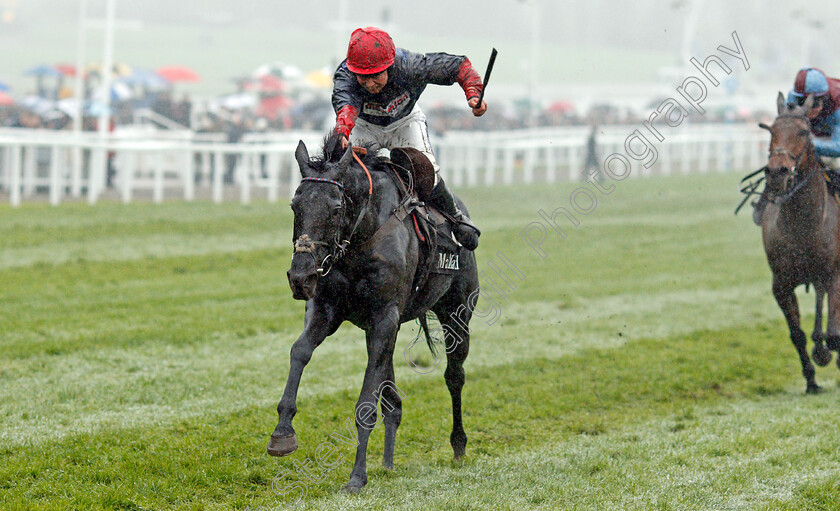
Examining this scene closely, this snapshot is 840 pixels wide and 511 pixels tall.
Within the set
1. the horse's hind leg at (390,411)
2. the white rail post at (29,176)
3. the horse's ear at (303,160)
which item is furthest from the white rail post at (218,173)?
the horse's ear at (303,160)

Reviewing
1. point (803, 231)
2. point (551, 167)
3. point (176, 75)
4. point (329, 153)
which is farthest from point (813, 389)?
point (176, 75)

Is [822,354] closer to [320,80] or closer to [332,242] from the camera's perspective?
[332,242]

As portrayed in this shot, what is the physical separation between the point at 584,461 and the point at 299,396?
7.54ft

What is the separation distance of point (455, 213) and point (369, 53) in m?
1.20

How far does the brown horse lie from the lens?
7297 mm

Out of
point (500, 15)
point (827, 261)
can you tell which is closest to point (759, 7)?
point (500, 15)

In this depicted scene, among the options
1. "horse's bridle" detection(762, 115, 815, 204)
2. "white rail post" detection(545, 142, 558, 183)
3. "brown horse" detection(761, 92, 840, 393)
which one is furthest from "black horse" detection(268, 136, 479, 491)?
"white rail post" detection(545, 142, 558, 183)

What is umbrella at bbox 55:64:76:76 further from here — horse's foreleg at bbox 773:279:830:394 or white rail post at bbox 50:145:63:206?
horse's foreleg at bbox 773:279:830:394

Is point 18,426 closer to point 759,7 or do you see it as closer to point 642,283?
point 642,283

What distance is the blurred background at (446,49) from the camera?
1129 inches

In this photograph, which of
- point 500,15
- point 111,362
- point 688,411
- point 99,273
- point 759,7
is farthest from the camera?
point 500,15

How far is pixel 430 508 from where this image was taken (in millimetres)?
4719

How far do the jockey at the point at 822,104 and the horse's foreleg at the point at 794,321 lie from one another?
3.48 feet

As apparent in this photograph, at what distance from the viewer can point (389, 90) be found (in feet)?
17.4
